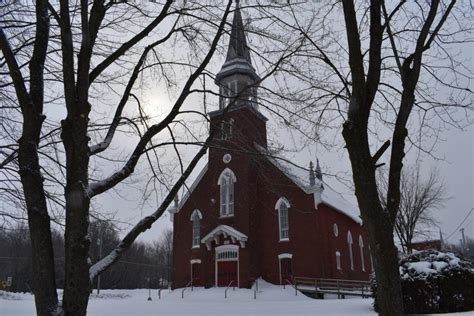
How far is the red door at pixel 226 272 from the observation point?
2989cm

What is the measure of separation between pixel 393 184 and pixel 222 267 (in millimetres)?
26019

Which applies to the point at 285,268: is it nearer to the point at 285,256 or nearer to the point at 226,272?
the point at 285,256

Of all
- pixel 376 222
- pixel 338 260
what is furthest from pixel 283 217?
pixel 376 222

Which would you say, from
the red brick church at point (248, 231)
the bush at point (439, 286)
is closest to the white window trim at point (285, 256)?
the red brick church at point (248, 231)

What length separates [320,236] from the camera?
29.2 m

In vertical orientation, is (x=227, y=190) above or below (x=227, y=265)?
above

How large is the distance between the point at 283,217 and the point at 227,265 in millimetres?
5114

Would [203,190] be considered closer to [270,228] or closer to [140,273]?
[270,228]

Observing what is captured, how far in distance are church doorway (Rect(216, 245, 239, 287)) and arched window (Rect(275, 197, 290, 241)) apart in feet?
11.0

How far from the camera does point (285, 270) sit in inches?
1168

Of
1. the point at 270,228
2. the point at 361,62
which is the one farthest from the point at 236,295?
the point at 361,62

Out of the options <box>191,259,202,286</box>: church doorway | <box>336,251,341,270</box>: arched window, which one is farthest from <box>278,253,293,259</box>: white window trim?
<box>191,259,202,286</box>: church doorway

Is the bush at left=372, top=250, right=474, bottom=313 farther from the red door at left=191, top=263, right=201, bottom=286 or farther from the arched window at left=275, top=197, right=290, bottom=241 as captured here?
the red door at left=191, top=263, right=201, bottom=286

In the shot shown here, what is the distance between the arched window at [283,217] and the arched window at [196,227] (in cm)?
610
